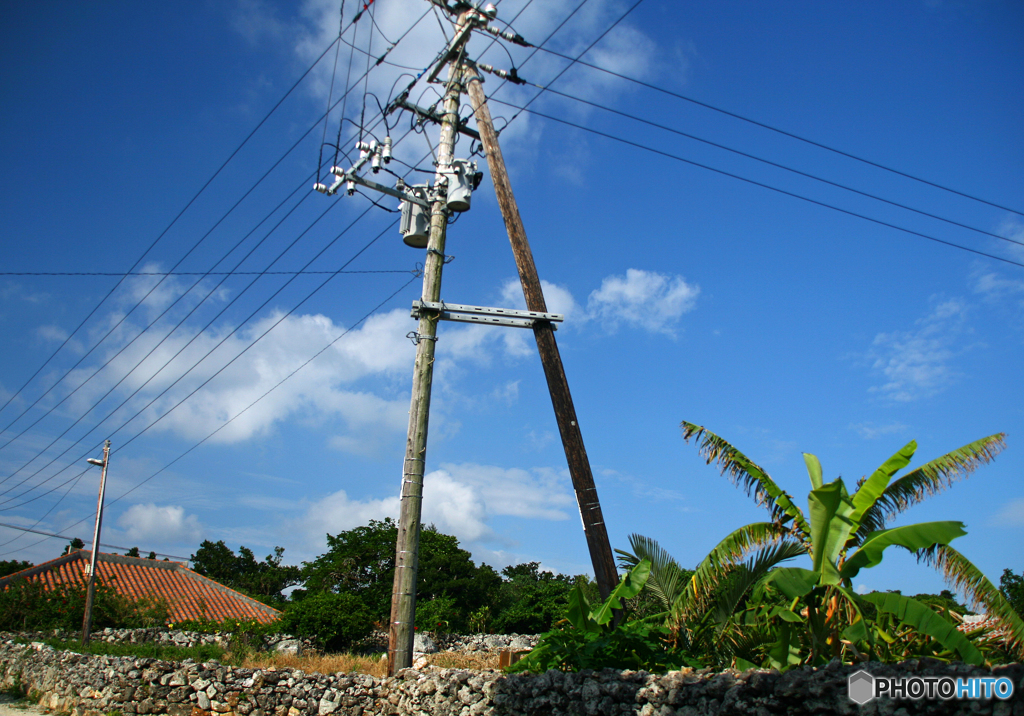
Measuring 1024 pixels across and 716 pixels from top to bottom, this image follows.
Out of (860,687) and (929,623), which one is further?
(929,623)

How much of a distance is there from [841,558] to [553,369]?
3877 millimetres

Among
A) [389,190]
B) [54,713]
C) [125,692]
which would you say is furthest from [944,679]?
[54,713]

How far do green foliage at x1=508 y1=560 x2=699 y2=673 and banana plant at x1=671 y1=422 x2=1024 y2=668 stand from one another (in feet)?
2.95

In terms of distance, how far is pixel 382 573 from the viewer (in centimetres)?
3406

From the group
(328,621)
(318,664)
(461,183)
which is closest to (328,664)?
(318,664)

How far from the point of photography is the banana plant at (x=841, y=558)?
5969mm

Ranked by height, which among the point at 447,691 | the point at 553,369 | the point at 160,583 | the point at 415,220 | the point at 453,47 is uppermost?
the point at 453,47

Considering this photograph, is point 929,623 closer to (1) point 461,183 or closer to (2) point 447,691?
(2) point 447,691

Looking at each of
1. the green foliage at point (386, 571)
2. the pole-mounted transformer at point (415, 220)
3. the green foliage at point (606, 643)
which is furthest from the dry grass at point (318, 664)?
the green foliage at point (386, 571)

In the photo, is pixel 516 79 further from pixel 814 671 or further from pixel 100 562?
pixel 100 562

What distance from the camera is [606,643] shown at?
21.2ft

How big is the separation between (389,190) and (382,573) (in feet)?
93.0

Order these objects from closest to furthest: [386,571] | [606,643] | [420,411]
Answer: [606,643] → [420,411] → [386,571]

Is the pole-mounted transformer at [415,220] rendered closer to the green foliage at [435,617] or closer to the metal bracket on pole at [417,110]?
the metal bracket on pole at [417,110]
